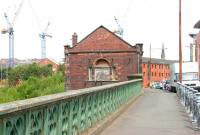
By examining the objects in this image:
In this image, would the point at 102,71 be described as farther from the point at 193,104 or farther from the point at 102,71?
the point at 193,104

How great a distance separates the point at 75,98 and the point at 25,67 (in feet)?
409

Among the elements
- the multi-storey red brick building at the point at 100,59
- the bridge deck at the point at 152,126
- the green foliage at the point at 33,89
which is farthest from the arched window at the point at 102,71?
the bridge deck at the point at 152,126

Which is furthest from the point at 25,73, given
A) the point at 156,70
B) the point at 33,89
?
the point at 33,89

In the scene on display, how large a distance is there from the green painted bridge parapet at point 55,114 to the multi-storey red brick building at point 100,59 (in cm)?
5067

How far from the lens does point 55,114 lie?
7.74 m

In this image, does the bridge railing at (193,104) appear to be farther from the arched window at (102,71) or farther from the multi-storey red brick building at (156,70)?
the multi-storey red brick building at (156,70)

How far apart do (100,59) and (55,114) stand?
58677 millimetres

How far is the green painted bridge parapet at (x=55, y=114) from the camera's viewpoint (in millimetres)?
5418

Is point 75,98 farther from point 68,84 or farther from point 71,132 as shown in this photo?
point 68,84

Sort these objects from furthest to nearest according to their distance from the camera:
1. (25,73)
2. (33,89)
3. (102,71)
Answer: (25,73) → (33,89) → (102,71)

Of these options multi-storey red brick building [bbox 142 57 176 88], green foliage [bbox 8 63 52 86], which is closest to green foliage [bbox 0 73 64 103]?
green foliage [bbox 8 63 52 86]

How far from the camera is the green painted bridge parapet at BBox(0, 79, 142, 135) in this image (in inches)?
213

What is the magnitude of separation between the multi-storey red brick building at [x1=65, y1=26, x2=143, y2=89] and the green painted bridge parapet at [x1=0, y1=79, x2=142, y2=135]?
5067 cm

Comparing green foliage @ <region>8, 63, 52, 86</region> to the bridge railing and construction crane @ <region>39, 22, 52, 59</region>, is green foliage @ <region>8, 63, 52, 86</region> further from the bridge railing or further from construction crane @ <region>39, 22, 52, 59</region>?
the bridge railing
